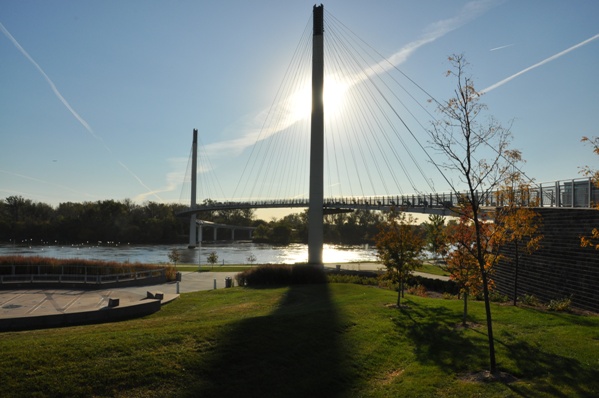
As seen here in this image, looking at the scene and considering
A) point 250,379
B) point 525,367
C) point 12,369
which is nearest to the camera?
point 12,369

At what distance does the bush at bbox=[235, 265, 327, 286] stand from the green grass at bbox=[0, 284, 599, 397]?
13.0 meters

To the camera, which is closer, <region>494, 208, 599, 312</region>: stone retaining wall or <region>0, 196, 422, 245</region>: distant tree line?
<region>494, 208, 599, 312</region>: stone retaining wall

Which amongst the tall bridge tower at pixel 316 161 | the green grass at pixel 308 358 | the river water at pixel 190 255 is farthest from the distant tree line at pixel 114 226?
the green grass at pixel 308 358

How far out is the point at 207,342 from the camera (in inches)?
405

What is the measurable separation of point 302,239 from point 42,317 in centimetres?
10893

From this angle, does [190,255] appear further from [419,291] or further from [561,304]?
[561,304]

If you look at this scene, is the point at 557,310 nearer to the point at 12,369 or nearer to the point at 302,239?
the point at 12,369

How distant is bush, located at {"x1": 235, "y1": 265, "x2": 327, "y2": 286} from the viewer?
27031 millimetres

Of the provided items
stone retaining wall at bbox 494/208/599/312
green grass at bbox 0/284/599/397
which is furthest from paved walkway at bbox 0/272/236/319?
stone retaining wall at bbox 494/208/599/312

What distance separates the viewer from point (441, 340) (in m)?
12.2

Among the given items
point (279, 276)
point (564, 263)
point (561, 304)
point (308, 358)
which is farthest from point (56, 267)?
point (564, 263)

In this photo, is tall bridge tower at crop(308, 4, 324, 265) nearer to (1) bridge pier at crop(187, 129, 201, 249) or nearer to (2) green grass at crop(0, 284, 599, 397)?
(2) green grass at crop(0, 284, 599, 397)

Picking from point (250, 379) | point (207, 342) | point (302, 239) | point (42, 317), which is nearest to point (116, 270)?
point (42, 317)

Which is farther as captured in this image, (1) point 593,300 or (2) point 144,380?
(1) point 593,300
